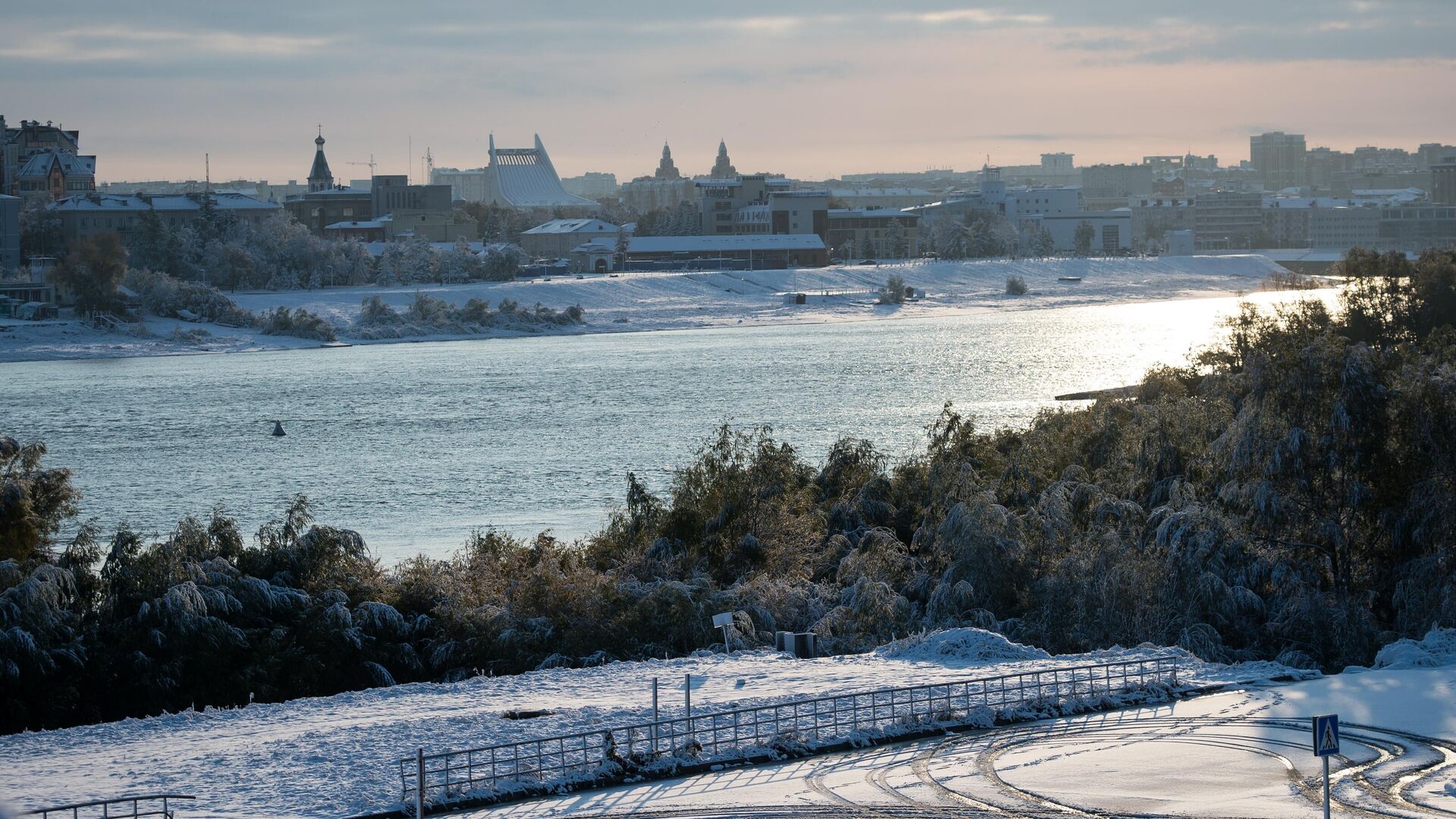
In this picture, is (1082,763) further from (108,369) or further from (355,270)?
(355,270)

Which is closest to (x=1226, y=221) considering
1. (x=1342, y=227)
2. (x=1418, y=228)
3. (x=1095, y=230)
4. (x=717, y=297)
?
(x=1342, y=227)

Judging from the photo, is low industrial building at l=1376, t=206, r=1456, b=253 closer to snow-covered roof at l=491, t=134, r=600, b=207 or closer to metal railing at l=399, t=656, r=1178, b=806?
snow-covered roof at l=491, t=134, r=600, b=207

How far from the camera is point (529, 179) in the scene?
624ft

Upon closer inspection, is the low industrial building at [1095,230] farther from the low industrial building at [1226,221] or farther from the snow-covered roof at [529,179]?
the snow-covered roof at [529,179]

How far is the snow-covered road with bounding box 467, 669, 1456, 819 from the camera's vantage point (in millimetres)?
12602

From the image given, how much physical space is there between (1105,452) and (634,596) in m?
10.2

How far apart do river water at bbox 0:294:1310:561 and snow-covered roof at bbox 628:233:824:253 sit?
88.9ft

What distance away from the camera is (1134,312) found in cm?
9594

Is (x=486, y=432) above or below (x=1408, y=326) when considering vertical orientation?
below

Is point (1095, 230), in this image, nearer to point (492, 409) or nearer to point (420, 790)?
point (492, 409)

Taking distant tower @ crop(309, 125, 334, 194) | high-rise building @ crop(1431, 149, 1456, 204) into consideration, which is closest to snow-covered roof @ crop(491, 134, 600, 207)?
distant tower @ crop(309, 125, 334, 194)

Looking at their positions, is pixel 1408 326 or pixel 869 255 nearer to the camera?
pixel 1408 326

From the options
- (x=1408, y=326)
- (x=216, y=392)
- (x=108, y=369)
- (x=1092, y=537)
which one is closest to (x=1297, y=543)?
(x=1092, y=537)

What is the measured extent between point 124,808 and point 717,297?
3231 inches
